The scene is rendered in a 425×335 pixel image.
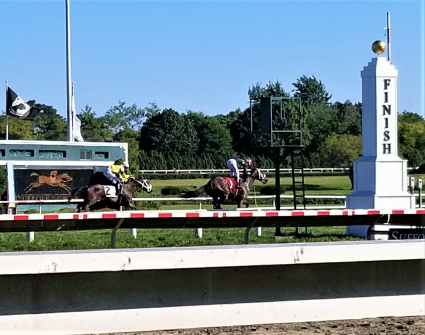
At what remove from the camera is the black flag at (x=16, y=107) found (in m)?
31.9

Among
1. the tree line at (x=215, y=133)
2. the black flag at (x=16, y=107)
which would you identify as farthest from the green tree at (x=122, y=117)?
the black flag at (x=16, y=107)

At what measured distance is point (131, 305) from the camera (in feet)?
20.0

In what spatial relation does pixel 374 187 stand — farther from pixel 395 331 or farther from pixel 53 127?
pixel 53 127

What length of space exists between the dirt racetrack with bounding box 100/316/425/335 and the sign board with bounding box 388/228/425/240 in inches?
82.5

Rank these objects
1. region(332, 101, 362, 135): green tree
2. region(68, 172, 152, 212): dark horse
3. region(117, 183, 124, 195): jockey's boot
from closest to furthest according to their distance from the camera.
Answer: region(68, 172, 152, 212): dark horse < region(117, 183, 124, 195): jockey's boot < region(332, 101, 362, 135): green tree

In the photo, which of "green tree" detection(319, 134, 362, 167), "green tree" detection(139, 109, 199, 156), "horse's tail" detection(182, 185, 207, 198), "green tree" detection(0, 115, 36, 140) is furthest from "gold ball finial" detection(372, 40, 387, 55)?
"green tree" detection(139, 109, 199, 156)

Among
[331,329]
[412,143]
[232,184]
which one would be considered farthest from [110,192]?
[412,143]

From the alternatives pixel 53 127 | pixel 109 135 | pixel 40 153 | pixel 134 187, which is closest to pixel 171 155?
pixel 109 135

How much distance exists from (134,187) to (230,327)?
50.4ft

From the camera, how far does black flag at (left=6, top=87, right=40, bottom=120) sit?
3186cm

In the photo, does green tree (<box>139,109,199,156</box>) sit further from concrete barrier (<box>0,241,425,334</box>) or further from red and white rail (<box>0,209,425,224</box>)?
concrete barrier (<box>0,241,425,334</box>)

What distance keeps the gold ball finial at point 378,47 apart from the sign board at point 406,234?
6771 mm

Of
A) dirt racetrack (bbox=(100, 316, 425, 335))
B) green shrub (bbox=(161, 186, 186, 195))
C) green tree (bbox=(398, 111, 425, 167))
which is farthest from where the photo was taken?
green tree (bbox=(398, 111, 425, 167))

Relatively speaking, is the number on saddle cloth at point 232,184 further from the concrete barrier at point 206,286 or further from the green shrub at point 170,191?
the green shrub at point 170,191
